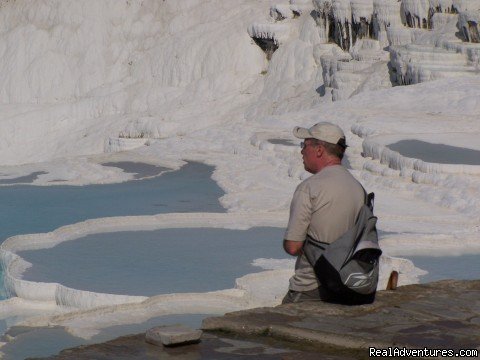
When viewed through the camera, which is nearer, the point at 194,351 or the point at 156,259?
the point at 194,351

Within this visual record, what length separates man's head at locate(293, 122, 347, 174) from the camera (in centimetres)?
418

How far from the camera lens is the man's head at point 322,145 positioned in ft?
13.7

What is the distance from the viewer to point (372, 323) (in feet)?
13.4

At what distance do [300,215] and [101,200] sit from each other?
936 cm

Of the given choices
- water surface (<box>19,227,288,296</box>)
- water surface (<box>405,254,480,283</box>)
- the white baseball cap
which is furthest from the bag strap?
water surface (<box>405,254,480,283</box>)

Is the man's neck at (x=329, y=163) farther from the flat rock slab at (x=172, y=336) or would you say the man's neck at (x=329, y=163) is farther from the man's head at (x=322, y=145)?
the flat rock slab at (x=172, y=336)

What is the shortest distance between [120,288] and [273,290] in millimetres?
1215

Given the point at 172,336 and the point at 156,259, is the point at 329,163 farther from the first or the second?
the point at 156,259

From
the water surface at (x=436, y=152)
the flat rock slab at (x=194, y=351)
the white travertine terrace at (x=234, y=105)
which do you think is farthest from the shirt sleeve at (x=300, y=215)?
the water surface at (x=436, y=152)

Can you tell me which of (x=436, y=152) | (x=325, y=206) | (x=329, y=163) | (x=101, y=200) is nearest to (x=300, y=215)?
(x=325, y=206)

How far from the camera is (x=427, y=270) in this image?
8945 mm

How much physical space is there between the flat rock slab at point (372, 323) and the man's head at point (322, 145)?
0.58 metres

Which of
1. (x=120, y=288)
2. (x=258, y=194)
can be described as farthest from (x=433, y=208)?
(x=120, y=288)

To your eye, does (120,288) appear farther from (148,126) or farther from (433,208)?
(148,126)
